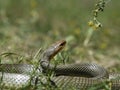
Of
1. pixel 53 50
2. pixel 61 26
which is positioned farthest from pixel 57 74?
pixel 61 26

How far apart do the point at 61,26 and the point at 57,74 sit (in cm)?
819

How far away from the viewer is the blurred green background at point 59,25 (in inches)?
543

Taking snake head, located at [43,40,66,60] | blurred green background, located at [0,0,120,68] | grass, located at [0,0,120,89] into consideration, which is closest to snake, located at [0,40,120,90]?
snake head, located at [43,40,66,60]

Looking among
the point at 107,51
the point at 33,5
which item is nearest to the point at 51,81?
the point at 107,51

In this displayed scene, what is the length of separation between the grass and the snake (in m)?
3.61

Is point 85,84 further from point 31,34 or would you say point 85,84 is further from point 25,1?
point 25,1

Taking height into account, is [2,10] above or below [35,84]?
above

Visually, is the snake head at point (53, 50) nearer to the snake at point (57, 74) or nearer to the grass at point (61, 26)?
the snake at point (57, 74)

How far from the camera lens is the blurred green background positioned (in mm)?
13789

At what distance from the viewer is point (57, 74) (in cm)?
821

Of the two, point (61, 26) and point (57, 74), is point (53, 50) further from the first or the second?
point (61, 26)

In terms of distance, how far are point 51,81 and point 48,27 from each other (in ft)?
29.3

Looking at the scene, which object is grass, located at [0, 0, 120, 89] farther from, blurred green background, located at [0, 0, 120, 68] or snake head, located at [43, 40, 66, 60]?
snake head, located at [43, 40, 66, 60]

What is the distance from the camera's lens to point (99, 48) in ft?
46.8
